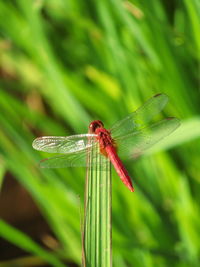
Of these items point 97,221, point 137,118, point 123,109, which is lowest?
point 97,221

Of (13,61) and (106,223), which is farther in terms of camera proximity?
(13,61)

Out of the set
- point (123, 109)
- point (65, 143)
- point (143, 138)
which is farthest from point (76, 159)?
point (123, 109)

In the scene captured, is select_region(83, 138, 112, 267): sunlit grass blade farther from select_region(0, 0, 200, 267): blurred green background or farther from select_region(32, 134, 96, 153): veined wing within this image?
select_region(0, 0, 200, 267): blurred green background

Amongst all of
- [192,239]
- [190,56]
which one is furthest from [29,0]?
[192,239]

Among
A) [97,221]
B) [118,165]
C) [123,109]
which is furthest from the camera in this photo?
[123,109]

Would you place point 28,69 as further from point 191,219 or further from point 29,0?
point 191,219

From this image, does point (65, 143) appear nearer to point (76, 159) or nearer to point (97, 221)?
point (76, 159)

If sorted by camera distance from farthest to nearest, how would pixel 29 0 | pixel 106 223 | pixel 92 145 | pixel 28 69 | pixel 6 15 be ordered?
pixel 28 69, pixel 6 15, pixel 29 0, pixel 92 145, pixel 106 223

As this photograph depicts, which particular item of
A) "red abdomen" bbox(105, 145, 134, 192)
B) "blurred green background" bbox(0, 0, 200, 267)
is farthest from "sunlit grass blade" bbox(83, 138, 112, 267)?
"blurred green background" bbox(0, 0, 200, 267)
